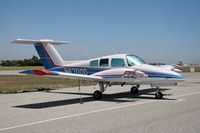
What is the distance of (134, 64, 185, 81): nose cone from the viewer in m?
13.2

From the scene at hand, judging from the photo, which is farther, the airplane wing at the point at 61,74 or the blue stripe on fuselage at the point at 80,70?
the blue stripe on fuselage at the point at 80,70

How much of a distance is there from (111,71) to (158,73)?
2.24 m

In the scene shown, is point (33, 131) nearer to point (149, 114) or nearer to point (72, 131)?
point (72, 131)

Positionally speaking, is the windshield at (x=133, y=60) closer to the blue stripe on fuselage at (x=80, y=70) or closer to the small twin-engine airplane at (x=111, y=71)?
the small twin-engine airplane at (x=111, y=71)

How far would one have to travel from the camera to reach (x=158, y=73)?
13.4 meters

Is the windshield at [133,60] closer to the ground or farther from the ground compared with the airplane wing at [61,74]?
farther from the ground

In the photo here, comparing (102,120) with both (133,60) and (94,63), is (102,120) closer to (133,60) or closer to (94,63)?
(133,60)

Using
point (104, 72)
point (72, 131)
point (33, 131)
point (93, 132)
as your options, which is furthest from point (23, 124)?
point (104, 72)

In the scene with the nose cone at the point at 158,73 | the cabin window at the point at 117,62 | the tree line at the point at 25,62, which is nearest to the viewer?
the nose cone at the point at 158,73

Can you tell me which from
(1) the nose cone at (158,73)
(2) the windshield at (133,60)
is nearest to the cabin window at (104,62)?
(2) the windshield at (133,60)

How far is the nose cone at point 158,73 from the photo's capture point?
1315cm

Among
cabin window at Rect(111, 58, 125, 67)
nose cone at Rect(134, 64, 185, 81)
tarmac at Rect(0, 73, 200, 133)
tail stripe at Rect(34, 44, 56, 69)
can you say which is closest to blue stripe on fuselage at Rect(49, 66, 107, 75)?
tail stripe at Rect(34, 44, 56, 69)

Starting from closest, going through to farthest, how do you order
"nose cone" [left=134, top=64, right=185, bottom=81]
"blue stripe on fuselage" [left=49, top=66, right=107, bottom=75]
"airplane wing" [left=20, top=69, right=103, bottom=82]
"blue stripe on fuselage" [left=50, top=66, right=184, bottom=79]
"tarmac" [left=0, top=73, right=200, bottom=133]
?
"tarmac" [left=0, top=73, right=200, bottom=133], "airplane wing" [left=20, top=69, right=103, bottom=82], "nose cone" [left=134, top=64, right=185, bottom=81], "blue stripe on fuselage" [left=50, top=66, right=184, bottom=79], "blue stripe on fuselage" [left=49, top=66, right=107, bottom=75]

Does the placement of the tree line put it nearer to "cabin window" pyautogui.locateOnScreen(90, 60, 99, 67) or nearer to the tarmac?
"cabin window" pyautogui.locateOnScreen(90, 60, 99, 67)
